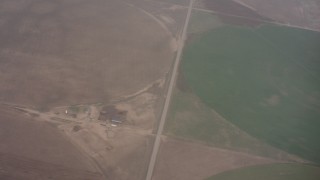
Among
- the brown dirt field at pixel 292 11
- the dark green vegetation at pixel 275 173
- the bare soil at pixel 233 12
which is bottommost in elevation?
the dark green vegetation at pixel 275 173

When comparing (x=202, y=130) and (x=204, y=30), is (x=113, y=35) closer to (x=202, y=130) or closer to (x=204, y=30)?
(x=204, y=30)

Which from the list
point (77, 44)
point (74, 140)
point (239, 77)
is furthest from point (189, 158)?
point (77, 44)

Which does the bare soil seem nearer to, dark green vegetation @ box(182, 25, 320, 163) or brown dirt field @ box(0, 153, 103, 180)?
dark green vegetation @ box(182, 25, 320, 163)

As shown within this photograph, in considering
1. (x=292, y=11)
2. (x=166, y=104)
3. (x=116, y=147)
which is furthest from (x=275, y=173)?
(x=292, y=11)

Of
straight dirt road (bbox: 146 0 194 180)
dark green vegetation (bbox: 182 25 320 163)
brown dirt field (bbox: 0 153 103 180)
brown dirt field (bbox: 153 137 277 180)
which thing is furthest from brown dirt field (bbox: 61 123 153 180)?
dark green vegetation (bbox: 182 25 320 163)

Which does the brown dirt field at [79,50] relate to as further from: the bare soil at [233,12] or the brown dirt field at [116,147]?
the bare soil at [233,12]

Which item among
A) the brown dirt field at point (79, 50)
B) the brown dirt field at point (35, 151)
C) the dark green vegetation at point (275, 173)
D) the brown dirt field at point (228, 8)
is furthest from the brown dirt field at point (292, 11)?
the brown dirt field at point (35, 151)

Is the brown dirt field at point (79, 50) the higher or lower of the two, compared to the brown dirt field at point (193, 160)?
higher
